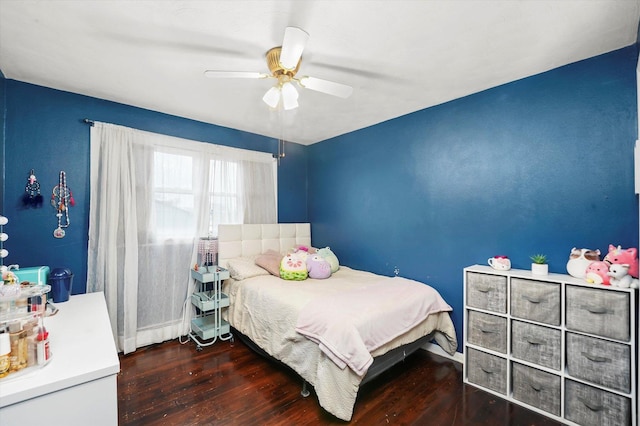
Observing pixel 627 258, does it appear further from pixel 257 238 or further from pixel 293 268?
pixel 257 238

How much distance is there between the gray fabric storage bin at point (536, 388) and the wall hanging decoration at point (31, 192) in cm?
415

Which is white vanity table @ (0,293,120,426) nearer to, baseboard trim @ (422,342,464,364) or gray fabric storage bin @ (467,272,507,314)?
gray fabric storage bin @ (467,272,507,314)

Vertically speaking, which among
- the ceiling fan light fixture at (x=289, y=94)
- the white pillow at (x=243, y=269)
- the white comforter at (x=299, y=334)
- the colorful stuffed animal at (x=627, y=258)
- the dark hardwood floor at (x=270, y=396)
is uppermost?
the ceiling fan light fixture at (x=289, y=94)

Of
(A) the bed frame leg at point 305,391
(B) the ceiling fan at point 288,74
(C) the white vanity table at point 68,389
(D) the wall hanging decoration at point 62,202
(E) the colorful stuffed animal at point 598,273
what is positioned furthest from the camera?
(D) the wall hanging decoration at point 62,202

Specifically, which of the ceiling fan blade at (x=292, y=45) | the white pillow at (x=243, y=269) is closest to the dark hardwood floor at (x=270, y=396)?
the white pillow at (x=243, y=269)

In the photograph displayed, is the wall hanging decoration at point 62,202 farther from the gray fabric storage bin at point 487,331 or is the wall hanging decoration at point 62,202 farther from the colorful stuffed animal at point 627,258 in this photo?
the colorful stuffed animal at point 627,258

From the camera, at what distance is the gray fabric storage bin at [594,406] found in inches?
68.0

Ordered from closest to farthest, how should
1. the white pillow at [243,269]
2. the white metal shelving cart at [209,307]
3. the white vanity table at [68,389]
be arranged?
the white vanity table at [68,389] → the white metal shelving cart at [209,307] → the white pillow at [243,269]

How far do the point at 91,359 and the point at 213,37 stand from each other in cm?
186

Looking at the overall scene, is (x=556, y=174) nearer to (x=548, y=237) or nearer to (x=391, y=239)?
(x=548, y=237)

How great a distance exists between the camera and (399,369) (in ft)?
8.50

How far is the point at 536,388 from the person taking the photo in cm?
202

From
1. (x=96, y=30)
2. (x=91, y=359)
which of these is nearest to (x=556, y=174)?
(x=91, y=359)

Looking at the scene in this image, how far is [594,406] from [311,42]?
9.65ft
